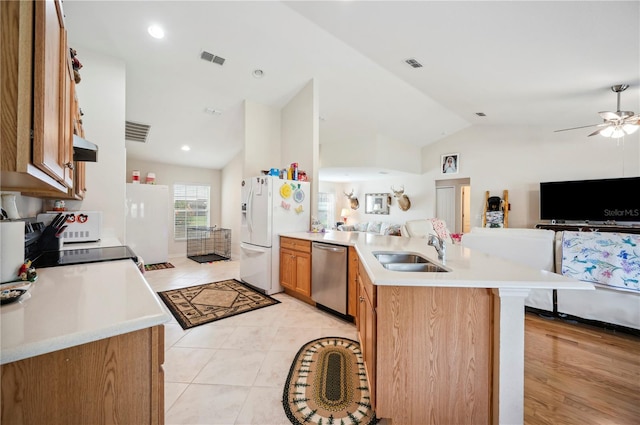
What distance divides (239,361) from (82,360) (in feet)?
5.03

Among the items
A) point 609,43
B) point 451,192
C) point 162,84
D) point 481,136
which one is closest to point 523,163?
point 481,136

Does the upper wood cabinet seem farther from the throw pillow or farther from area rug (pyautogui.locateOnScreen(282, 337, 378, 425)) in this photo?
the throw pillow

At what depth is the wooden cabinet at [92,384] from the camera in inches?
26.2

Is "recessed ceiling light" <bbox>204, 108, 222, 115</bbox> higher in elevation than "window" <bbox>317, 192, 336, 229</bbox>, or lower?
higher

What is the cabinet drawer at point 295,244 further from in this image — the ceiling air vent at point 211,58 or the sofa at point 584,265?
the ceiling air vent at point 211,58

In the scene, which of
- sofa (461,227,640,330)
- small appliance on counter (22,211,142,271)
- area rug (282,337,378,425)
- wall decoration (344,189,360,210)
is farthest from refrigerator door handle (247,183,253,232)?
wall decoration (344,189,360,210)

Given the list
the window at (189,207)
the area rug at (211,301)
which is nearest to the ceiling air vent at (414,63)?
the area rug at (211,301)

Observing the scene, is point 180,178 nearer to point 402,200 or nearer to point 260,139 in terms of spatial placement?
point 260,139

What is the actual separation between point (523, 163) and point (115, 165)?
7.57 meters

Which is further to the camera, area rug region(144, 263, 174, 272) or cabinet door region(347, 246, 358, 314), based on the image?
area rug region(144, 263, 174, 272)

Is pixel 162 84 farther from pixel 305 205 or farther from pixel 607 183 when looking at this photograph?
pixel 607 183

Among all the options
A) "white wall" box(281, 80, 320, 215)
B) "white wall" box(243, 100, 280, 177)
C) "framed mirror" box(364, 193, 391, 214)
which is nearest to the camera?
"white wall" box(281, 80, 320, 215)

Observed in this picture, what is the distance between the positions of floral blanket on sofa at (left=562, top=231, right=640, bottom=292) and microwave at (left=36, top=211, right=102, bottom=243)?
476 centimetres

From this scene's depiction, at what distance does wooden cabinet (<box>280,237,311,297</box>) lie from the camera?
3223 mm
